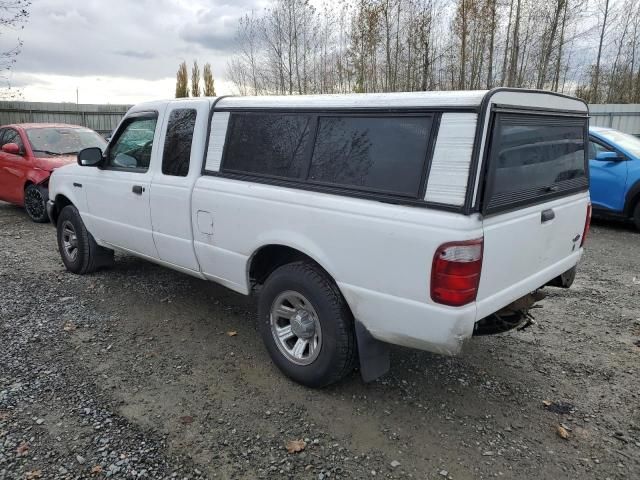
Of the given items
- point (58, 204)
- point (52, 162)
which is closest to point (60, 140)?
point (52, 162)

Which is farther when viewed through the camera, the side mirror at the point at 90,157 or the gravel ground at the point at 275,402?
A: the side mirror at the point at 90,157

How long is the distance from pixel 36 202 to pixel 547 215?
8.41 m

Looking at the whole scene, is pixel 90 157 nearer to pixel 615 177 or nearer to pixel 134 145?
pixel 134 145

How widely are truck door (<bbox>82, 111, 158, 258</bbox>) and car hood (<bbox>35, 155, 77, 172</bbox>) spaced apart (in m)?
3.84

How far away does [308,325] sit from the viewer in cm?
341

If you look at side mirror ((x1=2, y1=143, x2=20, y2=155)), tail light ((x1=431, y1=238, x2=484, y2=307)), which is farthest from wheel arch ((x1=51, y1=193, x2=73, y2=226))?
tail light ((x1=431, y1=238, x2=484, y2=307))

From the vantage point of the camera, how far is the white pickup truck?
2641mm

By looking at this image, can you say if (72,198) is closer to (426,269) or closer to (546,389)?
(426,269)

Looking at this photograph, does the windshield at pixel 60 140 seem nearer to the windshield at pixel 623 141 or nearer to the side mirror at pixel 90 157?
the side mirror at pixel 90 157

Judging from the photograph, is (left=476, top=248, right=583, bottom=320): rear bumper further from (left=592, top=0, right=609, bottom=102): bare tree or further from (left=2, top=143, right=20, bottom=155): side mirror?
→ (left=592, top=0, right=609, bottom=102): bare tree

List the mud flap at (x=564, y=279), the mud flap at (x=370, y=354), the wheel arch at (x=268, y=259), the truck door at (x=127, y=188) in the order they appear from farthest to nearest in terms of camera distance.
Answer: the truck door at (x=127, y=188), the mud flap at (x=564, y=279), the wheel arch at (x=268, y=259), the mud flap at (x=370, y=354)

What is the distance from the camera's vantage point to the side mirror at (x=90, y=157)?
194 inches

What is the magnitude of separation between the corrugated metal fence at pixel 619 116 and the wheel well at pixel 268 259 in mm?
13421

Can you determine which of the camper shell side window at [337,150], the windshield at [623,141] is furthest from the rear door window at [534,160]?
the windshield at [623,141]
